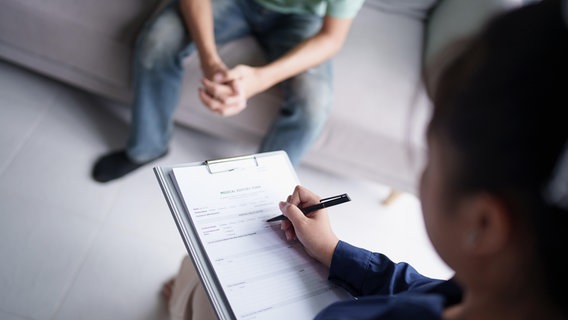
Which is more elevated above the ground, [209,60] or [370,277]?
[209,60]

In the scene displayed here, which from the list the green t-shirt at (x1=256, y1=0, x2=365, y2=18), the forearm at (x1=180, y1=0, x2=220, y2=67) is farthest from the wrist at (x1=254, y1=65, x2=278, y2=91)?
the green t-shirt at (x1=256, y1=0, x2=365, y2=18)

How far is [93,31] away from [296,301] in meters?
Result: 0.88

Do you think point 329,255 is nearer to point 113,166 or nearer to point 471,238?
point 471,238

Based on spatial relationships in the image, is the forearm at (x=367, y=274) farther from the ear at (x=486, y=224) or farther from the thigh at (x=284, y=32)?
the thigh at (x=284, y=32)

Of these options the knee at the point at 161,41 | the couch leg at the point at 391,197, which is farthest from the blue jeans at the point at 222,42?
the couch leg at the point at 391,197

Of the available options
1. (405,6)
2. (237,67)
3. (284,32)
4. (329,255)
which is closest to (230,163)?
(329,255)

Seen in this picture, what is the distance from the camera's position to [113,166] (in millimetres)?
1147

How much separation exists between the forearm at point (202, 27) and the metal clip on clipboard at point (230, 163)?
374 mm

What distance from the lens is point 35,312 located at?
3.00ft

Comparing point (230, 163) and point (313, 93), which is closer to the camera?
point (230, 163)

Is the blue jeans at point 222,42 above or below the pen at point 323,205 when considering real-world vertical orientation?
above

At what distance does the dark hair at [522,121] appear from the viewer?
26 cm

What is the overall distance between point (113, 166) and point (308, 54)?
64 centimetres

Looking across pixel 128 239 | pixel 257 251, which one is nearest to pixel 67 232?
pixel 128 239
